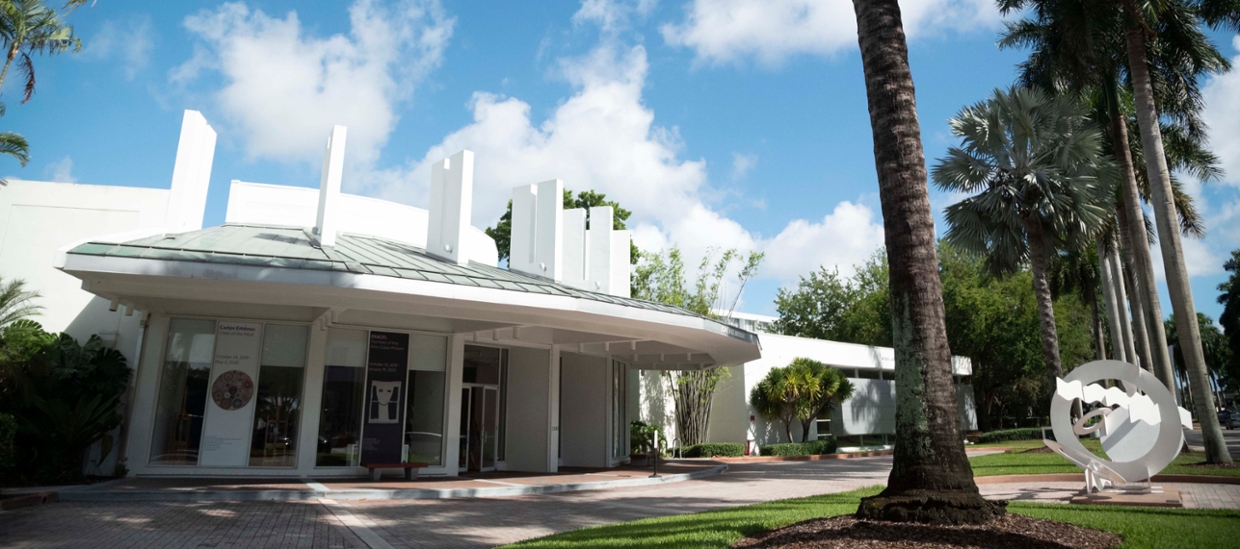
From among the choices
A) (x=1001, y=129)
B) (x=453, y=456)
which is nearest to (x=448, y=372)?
(x=453, y=456)

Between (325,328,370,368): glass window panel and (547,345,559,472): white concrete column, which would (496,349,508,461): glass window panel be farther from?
(325,328,370,368): glass window panel

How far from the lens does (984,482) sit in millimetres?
14961

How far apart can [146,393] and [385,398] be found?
4.66 metres

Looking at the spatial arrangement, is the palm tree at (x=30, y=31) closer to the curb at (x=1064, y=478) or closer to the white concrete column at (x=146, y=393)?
the white concrete column at (x=146, y=393)

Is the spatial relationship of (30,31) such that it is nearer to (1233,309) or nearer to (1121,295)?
(1121,295)

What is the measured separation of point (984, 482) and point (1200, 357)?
5.96 m

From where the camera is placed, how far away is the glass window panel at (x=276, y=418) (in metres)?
14.9

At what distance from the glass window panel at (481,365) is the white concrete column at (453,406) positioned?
1.47ft

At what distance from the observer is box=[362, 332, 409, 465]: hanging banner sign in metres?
15.8

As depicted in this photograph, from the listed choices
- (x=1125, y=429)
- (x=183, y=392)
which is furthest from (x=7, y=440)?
(x=1125, y=429)

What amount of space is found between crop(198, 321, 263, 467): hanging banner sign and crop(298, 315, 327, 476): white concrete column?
1.00 meters

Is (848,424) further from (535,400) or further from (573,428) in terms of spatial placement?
(535,400)

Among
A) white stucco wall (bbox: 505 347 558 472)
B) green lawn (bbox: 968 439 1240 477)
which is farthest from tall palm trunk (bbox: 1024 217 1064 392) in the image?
white stucco wall (bbox: 505 347 558 472)

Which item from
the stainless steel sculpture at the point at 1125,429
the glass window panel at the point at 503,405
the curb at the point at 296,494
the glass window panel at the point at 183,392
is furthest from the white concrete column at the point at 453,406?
the stainless steel sculpture at the point at 1125,429
